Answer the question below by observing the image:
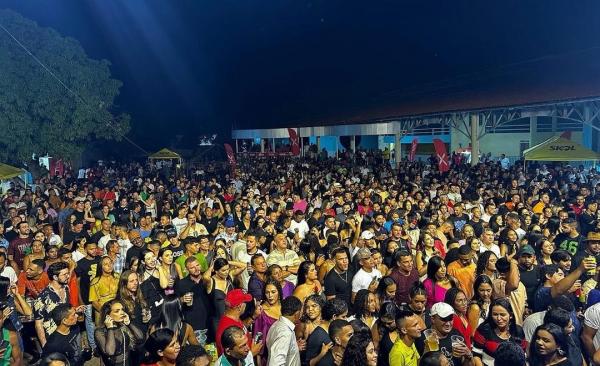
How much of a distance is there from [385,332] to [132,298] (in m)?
2.50

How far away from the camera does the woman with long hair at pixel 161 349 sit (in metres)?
4.29

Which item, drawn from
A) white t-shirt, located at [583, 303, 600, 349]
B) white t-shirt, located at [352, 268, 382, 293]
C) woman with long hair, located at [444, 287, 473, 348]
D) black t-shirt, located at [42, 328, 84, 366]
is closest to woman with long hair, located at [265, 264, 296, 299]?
white t-shirt, located at [352, 268, 382, 293]

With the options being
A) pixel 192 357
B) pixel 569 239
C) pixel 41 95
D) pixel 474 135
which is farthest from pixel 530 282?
pixel 41 95

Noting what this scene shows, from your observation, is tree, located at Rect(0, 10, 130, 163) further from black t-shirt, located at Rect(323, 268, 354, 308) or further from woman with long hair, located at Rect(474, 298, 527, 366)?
woman with long hair, located at Rect(474, 298, 527, 366)

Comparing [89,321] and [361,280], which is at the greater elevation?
[361,280]

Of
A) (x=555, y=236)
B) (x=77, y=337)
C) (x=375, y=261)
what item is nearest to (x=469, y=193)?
(x=555, y=236)

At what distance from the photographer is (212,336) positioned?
19.2ft

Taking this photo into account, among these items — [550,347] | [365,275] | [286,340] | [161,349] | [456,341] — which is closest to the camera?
[550,347]

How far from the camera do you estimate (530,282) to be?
6.05 meters

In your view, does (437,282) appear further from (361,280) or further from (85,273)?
(85,273)

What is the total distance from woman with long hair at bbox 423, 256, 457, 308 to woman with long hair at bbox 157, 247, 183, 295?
2.64 m

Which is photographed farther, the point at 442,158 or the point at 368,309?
the point at 442,158

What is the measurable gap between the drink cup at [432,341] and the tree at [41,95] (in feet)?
66.7

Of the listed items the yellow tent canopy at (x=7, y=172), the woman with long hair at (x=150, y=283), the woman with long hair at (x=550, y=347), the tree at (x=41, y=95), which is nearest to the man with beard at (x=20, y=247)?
the woman with long hair at (x=150, y=283)
